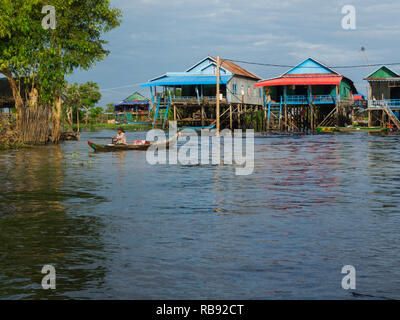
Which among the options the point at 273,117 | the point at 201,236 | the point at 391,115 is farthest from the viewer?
the point at 273,117

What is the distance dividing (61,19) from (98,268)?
31.4m

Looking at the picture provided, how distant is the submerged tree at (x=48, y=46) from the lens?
112ft

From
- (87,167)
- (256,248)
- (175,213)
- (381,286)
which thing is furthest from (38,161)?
(381,286)

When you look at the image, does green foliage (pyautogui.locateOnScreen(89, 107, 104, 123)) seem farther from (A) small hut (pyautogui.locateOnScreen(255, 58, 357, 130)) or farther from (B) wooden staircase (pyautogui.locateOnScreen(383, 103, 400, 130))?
(B) wooden staircase (pyautogui.locateOnScreen(383, 103, 400, 130))

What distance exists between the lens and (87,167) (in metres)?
21.2

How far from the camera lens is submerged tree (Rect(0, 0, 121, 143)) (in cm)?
3403

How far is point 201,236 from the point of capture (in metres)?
8.68

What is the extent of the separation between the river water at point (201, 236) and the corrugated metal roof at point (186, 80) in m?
38.9

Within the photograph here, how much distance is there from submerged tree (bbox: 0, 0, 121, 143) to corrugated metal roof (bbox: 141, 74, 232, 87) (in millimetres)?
16694

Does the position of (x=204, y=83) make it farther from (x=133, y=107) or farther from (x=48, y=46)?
(x=133, y=107)

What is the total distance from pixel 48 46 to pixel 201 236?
30.5 meters
